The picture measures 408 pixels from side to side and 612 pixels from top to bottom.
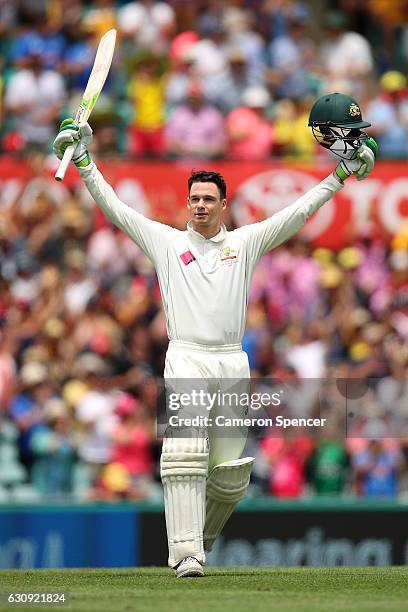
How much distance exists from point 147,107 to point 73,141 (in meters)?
8.24

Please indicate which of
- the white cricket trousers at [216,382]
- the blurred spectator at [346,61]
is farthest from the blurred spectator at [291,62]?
the white cricket trousers at [216,382]

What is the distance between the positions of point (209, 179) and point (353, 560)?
5.05m

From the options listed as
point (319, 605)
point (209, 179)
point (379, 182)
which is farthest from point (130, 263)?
point (319, 605)

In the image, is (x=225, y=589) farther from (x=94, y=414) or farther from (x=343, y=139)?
(x=94, y=414)

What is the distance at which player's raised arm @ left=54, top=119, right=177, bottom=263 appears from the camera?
8.62 meters

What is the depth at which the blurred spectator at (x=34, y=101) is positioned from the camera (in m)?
16.1

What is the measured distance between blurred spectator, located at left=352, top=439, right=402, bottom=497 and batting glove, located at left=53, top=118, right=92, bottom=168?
5362mm

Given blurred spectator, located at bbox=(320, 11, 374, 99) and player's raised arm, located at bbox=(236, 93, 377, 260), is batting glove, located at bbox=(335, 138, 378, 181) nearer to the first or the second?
player's raised arm, located at bbox=(236, 93, 377, 260)

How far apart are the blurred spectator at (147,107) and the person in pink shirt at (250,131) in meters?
0.78

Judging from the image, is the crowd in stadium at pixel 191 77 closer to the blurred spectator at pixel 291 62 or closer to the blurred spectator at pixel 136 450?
the blurred spectator at pixel 291 62

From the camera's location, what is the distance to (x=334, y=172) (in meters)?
8.91

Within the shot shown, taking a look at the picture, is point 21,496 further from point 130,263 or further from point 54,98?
point 54,98

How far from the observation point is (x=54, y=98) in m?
16.3

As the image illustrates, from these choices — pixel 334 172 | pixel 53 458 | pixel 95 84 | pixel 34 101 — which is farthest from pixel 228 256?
pixel 34 101
